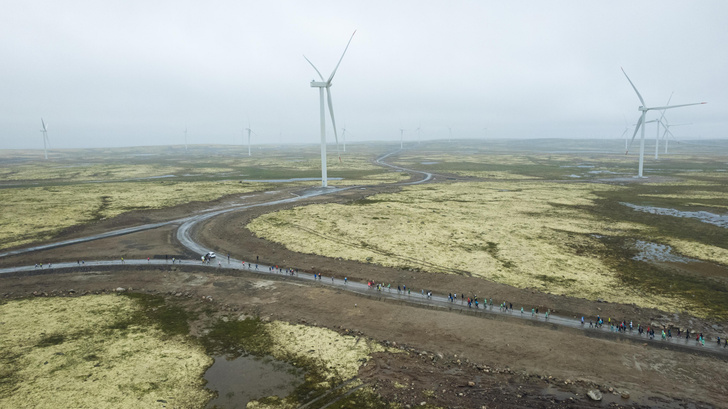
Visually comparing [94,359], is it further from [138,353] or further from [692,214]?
[692,214]

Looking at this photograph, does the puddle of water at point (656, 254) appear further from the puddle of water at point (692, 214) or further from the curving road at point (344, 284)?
the puddle of water at point (692, 214)

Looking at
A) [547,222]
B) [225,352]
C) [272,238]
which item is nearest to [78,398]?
[225,352]

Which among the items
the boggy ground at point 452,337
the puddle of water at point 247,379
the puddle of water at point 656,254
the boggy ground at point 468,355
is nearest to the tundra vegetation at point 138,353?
the puddle of water at point 247,379

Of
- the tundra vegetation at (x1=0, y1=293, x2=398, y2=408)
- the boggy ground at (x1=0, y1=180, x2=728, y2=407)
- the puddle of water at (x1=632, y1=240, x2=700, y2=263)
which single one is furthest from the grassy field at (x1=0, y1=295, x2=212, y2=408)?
the puddle of water at (x1=632, y1=240, x2=700, y2=263)

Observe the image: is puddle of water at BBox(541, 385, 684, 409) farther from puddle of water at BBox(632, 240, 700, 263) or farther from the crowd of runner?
puddle of water at BBox(632, 240, 700, 263)

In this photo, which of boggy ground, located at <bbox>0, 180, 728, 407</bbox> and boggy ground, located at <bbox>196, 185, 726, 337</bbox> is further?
boggy ground, located at <bbox>196, 185, 726, 337</bbox>

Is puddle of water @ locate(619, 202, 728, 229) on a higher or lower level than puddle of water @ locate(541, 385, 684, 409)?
higher
